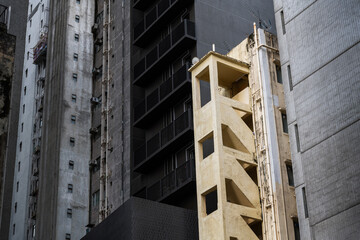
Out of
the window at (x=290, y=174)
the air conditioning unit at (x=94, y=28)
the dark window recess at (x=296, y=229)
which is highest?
the air conditioning unit at (x=94, y=28)

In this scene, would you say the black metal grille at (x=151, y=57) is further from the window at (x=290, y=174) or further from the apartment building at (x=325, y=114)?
the window at (x=290, y=174)

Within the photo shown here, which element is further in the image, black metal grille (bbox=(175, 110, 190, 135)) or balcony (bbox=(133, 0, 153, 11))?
balcony (bbox=(133, 0, 153, 11))

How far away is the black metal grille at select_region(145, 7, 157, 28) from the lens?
55.3m

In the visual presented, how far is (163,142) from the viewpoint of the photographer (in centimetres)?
4909

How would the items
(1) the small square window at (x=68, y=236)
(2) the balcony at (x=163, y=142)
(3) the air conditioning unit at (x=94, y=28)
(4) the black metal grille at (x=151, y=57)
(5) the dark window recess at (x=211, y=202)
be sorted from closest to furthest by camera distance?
(5) the dark window recess at (x=211, y=202) < (2) the balcony at (x=163, y=142) < (4) the black metal grille at (x=151, y=57) < (1) the small square window at (x=68, y=236) < (3) the air conditioning unit at (x=94, y=28)

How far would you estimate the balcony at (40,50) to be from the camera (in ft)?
258

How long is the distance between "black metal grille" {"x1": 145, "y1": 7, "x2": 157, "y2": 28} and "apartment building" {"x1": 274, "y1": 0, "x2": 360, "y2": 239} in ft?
63.6

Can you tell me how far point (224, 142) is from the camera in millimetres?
40906

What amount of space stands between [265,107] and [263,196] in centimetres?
507

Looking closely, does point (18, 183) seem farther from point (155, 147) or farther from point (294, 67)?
point (294, 67)

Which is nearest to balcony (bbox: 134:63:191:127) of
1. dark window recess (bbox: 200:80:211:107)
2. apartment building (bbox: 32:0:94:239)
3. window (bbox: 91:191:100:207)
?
dark window recess (bbox: 200:80:211:107)

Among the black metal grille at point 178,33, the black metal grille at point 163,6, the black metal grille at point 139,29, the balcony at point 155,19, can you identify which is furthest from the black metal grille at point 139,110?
the black metal grille at point 163,6

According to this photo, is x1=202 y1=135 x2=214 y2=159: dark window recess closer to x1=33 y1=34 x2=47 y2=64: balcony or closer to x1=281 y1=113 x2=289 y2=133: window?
x1=281 y1=113 x2=289 y2=133: window

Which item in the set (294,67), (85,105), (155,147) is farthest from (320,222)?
(85,105)
